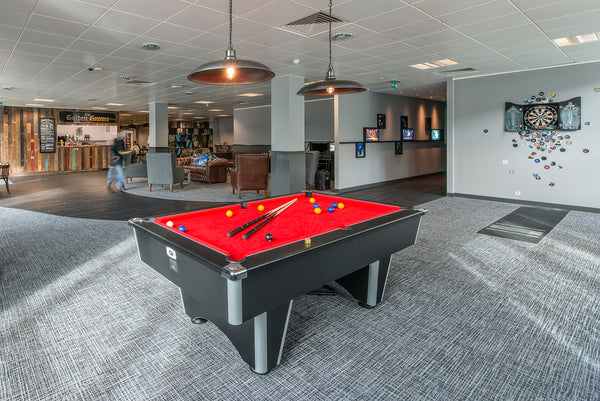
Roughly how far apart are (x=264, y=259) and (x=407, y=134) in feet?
34.9

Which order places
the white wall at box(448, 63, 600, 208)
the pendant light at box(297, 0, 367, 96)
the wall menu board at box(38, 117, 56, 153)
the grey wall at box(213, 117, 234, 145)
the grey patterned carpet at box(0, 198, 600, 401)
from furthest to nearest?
the grey wall at box(213, 117, 234, 145) < the wall menu board at box(38, 117, 56, 153) < the white wall at box(448, 63, 600, 208) < the pendant light at box(297, 0, 367, 96) < the grey patterned carpet at box(0, 198, 600, 401)

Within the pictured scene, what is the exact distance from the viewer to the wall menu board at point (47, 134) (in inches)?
566

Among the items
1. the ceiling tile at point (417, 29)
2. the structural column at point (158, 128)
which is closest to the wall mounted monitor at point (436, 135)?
→ the ceiling tile at point (417, 29)

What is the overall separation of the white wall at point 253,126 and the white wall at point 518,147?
7.49m

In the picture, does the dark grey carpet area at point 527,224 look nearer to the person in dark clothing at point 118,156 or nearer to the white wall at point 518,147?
the white wall at point 518,147

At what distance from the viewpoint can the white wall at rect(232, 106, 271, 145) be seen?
1380cm

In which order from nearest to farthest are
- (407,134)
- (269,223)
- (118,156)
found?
(269,223) → (118,156) → (407,134)

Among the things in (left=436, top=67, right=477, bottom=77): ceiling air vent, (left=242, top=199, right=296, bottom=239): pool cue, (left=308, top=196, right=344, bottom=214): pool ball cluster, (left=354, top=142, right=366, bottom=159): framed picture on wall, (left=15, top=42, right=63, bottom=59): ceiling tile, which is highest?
(left=436, top=67, right=477, bottom=77): ceiling air vent

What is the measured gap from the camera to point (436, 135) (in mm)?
13023

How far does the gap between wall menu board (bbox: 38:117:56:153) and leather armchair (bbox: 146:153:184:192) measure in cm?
839

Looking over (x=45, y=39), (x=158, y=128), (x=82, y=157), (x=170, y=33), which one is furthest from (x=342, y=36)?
(x=82, y=157)

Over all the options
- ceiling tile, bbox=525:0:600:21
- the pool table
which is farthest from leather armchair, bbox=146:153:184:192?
ceiling tile, bbox=525:0:600:21

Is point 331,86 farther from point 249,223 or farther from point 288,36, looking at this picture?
point 288,36

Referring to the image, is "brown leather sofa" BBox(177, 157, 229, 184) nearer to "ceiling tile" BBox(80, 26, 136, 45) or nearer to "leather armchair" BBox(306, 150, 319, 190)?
"leather armchair" BBox(306, 150, 319, 190)
